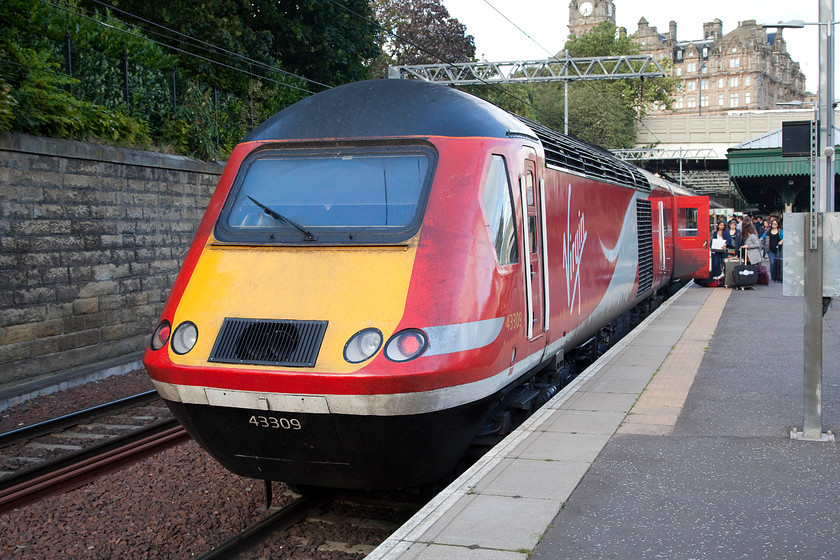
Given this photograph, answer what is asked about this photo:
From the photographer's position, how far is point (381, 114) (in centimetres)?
608

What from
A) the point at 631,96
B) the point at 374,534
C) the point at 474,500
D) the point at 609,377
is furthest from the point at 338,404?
the point at 631,96

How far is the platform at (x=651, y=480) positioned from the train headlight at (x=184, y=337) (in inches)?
70.8

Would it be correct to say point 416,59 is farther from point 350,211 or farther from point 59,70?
point 350,211

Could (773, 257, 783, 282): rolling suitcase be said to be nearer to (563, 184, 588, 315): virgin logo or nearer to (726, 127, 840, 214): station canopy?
(726, 127, 840, 214): station canopy

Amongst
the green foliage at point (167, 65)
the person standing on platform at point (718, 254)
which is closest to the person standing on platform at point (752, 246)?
the person standing on platform at point (718, 254)

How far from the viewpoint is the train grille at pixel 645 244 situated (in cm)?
1309

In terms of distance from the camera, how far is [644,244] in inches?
538

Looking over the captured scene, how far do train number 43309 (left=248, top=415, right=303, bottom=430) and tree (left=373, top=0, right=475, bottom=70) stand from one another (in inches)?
1419

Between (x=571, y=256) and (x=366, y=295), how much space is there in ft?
10.5

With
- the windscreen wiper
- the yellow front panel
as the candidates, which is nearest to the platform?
the yellow front panel

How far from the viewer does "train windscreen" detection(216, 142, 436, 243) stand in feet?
18.5

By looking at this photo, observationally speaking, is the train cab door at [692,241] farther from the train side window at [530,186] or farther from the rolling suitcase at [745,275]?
the train side window at [530,186]

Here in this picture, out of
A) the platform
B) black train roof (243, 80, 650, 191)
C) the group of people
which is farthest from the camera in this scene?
the group of people

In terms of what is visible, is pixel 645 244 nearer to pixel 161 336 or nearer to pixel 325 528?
pixel 325 528
